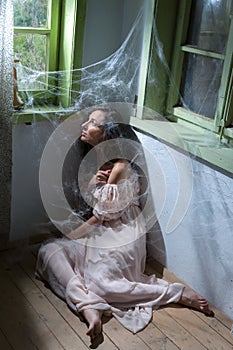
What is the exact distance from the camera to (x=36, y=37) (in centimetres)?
212

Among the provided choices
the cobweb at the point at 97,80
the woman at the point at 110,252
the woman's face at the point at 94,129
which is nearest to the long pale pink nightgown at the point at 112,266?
the woman at the point at 110,252

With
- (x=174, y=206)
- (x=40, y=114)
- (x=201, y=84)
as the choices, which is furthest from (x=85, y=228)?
(x=201, y=84)

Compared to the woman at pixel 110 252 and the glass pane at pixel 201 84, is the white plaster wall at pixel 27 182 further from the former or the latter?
the glass pane at pixel 201 84

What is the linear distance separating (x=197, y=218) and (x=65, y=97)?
33.2 inches

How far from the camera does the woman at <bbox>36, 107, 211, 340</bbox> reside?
190 centimetres

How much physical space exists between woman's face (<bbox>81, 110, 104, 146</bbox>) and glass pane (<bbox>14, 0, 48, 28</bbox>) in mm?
490

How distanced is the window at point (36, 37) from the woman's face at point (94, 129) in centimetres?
31

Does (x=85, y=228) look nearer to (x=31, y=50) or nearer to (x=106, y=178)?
(x=106, y=178)

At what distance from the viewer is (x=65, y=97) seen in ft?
7.20

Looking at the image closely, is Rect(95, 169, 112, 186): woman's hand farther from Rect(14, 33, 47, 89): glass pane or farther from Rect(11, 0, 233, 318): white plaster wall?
Rect(14, 33, 47, 89): glass pane

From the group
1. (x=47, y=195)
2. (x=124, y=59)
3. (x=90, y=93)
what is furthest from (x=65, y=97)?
(x=47, y=195)

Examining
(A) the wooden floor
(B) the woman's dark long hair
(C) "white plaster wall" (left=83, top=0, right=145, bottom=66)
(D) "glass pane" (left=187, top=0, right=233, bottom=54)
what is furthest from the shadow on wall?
(D) "glass pane" (left=187, top=0, right=233, bottom=54)

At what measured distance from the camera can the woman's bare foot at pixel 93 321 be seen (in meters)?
1.72

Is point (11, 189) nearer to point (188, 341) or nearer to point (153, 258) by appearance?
point (153, 258)
